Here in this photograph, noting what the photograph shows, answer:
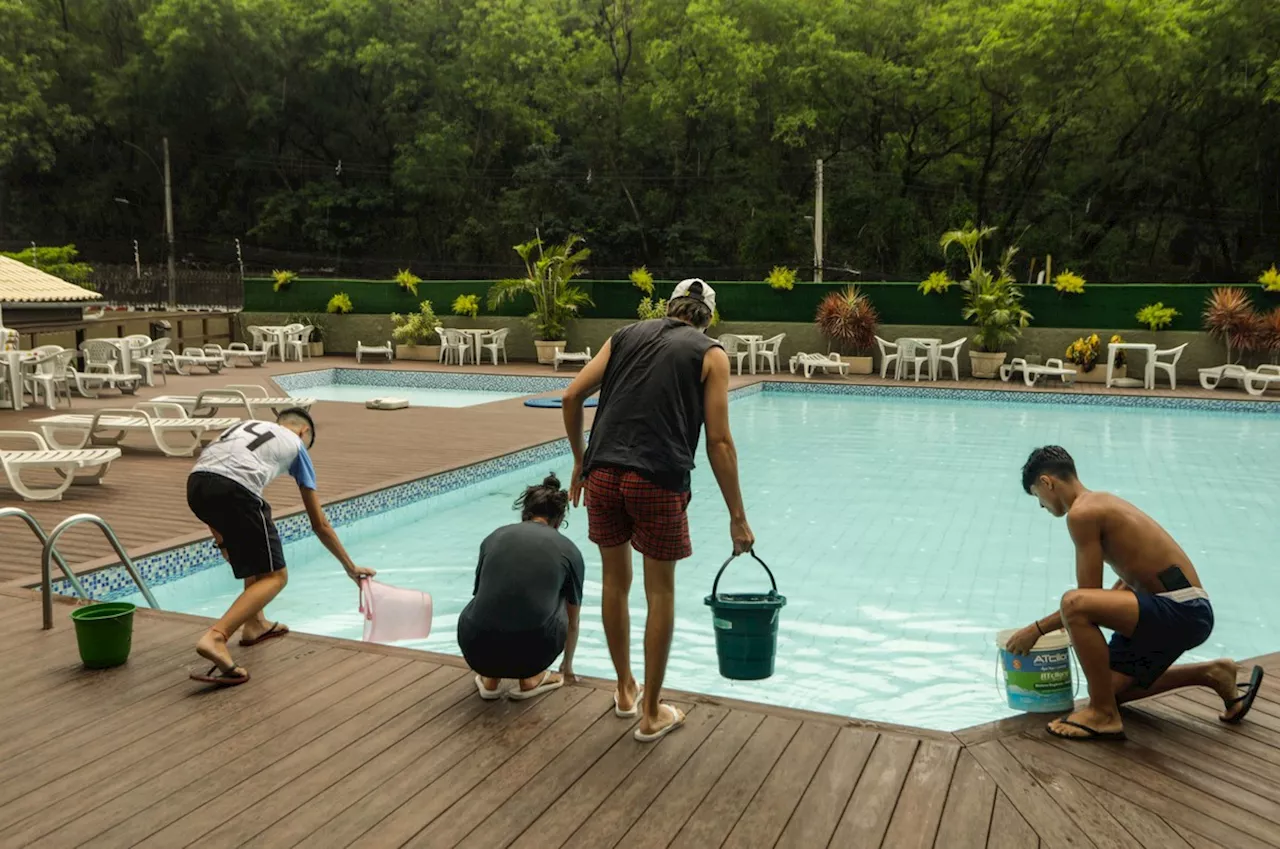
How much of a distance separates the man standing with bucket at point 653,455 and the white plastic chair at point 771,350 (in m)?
13.3

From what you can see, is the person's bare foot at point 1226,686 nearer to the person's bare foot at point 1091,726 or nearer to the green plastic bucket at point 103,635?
the person's bare foot at point 1091,726

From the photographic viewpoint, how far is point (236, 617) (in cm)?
362

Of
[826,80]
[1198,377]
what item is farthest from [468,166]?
[1198,377]

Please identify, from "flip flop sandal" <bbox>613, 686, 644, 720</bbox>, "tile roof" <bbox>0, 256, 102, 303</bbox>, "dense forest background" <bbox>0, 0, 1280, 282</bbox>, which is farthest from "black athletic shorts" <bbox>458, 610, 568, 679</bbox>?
"dense forest background" <bbox>0, 0, 1280, 282</bbox>

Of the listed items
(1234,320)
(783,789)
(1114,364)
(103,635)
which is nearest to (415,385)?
(1114,364)

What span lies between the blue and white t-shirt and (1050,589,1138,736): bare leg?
102 inches

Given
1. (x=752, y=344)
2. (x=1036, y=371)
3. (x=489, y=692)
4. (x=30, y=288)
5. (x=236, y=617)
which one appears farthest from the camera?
(x=752, y=344)

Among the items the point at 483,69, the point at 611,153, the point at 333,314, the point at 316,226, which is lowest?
the point at 333,314

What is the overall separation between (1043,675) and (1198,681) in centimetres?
51

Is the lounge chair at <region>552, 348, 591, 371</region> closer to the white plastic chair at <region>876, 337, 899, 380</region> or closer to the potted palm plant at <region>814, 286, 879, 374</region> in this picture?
the potted palm plant at <region>814, 286, 879, 374</region>

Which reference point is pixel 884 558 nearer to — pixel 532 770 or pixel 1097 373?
pixel 532 770

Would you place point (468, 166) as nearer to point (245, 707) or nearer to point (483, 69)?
point (483, 69)

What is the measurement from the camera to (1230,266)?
90.3 feet

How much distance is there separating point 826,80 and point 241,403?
22482 mm
